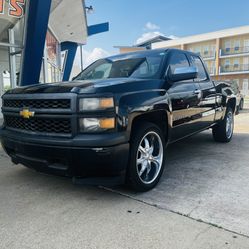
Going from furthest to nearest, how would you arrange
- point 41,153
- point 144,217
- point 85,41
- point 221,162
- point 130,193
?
1. point 85,41
2. point 221,162
3. point 130,193
4. point 41,153
5. point 144,217

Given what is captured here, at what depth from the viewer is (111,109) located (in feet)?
9.98

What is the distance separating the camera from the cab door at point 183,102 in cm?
416

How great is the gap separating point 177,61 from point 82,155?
2458 millimetres

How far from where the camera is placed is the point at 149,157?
3.74 metres

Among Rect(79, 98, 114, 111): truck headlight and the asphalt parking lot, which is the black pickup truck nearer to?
Rect(79, 98, 114, 111): truck headlight

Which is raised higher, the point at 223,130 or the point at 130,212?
the point at 223,130

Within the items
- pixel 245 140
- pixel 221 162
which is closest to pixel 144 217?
pixel 221 162

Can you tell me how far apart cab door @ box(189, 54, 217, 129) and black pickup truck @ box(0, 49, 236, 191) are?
2.23ft

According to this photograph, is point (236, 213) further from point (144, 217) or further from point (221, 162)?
point (221, 162)

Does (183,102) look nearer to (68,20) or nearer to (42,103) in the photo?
(42,103)

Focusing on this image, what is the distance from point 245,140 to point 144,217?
184 inches

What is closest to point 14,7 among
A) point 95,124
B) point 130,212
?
point 95,124

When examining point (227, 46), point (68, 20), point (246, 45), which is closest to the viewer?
point (68, 20)

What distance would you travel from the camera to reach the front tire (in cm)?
334
